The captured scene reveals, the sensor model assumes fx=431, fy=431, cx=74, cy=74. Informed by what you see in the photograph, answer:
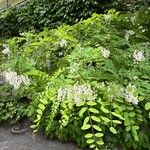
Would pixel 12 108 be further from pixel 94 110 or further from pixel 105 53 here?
pixel 94 110

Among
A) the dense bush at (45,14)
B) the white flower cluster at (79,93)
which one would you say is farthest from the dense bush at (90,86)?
the dense bush at (45,14)

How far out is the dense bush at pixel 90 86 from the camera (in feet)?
11.3

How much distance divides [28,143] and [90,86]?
0.88 meters

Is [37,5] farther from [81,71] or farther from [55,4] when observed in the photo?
[81,71]

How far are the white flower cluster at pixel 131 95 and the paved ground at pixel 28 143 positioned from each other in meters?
0.66

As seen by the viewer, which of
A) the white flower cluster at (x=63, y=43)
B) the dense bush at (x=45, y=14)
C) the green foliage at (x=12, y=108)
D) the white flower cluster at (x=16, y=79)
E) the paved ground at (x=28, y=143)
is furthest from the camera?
the dense bush at (x=45, y=14)

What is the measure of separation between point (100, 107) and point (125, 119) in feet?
0.72

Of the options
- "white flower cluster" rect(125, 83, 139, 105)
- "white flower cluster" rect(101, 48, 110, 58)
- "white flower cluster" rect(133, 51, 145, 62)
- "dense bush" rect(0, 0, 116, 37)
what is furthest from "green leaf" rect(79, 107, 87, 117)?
"dense bush" rect(0, 0, 116, 37)

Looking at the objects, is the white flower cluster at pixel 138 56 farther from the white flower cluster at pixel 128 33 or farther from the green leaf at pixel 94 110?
the green leaf at pixel 94 110

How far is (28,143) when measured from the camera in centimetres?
391

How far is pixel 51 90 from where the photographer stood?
3617 millimetres

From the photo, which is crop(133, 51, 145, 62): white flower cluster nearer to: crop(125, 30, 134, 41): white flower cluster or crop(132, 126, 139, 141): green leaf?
crop(125, 30, 134, 41): white flower cluster

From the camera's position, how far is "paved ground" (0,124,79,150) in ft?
12.4

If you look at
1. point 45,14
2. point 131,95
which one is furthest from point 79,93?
point 45,14
